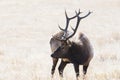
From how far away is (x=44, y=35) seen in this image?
953 inches

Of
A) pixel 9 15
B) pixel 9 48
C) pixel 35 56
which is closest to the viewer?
pixel 35 56

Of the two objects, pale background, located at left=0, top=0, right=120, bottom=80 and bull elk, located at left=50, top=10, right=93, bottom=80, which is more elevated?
bull elk, located at left=50, top=10, right=93, bottom=80

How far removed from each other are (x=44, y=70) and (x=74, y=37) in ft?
6.38

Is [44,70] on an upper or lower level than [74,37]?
lower

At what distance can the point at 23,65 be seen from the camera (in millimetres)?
14609

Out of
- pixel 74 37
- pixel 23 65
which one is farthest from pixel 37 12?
pixel 74 37

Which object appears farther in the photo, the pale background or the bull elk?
the pale background

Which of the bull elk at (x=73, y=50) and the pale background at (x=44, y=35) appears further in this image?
the pale background at (x=44, y=35)

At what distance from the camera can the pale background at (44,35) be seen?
43.4 feet

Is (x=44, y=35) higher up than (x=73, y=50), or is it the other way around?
(x=73, y=50)

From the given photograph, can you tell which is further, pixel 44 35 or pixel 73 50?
pixel 44 35

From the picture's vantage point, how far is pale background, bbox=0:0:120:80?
13.2m

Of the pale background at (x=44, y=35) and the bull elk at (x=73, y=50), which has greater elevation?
the bull elk at (x=73, y=50)

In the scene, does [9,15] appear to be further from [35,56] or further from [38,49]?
[35,56]
